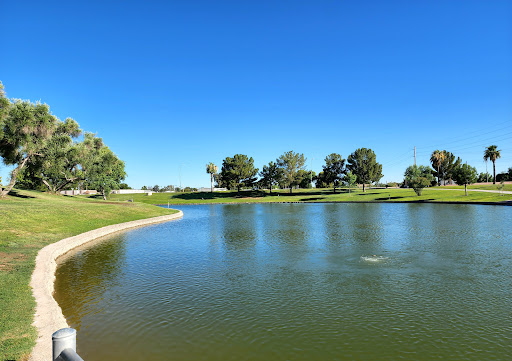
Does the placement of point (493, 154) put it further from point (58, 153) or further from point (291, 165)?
point (58, 153)

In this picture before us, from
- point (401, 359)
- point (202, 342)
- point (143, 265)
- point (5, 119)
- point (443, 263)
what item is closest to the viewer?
point (401, 359)

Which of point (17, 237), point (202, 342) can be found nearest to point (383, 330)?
point (202, 342)

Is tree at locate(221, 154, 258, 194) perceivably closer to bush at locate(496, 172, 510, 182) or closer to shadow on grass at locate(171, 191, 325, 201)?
shadow on grass at locate(171, 191, 325, 201)

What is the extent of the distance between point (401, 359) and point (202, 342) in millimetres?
5193

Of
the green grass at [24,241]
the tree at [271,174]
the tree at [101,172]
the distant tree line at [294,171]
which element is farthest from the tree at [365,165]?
the tree at [101,172]

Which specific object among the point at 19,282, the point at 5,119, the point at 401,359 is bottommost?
the point at 401,359

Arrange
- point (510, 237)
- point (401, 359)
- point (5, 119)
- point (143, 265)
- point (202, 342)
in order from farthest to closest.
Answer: point (5, 119) → point (510, 237) → point (143, 265) → point (202, 342) → point (401, 359)

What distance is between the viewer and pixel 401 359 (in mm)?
7582

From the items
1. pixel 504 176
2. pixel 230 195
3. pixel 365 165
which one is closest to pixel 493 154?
pixel 504 176

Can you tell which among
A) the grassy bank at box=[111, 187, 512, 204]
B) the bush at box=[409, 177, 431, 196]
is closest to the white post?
the grassy bank at box=[111, 187, 512, 204]

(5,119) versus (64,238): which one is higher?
(5,119)

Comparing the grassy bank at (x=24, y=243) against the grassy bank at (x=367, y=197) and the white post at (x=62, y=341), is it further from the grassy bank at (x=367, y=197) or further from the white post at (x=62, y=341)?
the grassy bank at (x=367, y=197)

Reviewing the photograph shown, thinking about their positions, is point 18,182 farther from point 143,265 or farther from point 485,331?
point 485,331

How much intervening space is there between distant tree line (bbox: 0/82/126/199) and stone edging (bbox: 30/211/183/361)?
73.6ft
